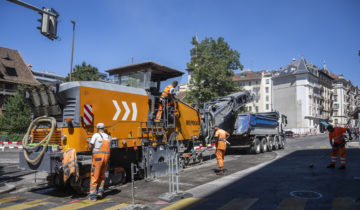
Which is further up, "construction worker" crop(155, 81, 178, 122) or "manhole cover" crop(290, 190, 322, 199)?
"construction worker" crop(155, 81, 178, 122)

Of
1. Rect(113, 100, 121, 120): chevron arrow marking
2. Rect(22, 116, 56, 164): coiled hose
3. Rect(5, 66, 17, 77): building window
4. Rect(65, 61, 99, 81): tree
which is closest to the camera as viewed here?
Rect(22, 116, 56, 164): coiled hose

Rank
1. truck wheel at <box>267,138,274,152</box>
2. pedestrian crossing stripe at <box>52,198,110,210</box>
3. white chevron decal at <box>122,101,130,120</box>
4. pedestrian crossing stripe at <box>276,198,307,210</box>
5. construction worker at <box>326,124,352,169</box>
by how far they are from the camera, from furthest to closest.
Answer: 1. truck wheel at <box>267,138,274,152</box>
2. construction worker at <box>326,124,352,169</box>
3. white chevron decal at <box>122,101,130,120</box>
4. pedestrian crossing stripe at <box>52,198,110,210</box>
5. pedestrian crossing stripe at <box>276,198,307,210</box>

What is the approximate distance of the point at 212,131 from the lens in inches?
509

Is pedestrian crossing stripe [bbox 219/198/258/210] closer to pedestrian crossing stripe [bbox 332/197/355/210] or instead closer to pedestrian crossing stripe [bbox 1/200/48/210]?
pedestrian crossing stripe [bbox 332/197/355/210]

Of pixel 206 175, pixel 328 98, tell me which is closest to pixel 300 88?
pixel 328 98

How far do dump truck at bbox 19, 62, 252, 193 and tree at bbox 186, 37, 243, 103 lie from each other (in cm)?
2259

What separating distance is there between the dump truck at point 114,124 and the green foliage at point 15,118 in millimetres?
23544

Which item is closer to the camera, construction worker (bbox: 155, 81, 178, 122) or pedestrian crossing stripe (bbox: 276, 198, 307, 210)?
pedestrian crossing stripe (bbox: 276, 198, 307, 210)

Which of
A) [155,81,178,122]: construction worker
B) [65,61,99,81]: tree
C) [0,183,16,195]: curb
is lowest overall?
[0,183,16,195]: curb

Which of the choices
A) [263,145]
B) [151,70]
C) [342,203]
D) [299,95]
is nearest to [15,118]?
[263,145]

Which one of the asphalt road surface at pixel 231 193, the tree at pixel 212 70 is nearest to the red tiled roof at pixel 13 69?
the tree at pixel 212 70

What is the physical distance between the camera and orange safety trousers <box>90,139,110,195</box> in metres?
6.36

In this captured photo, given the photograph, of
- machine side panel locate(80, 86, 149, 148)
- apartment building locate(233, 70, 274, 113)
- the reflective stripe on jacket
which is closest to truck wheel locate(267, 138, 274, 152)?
the reflective stripe on jacket

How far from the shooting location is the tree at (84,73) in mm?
33062
